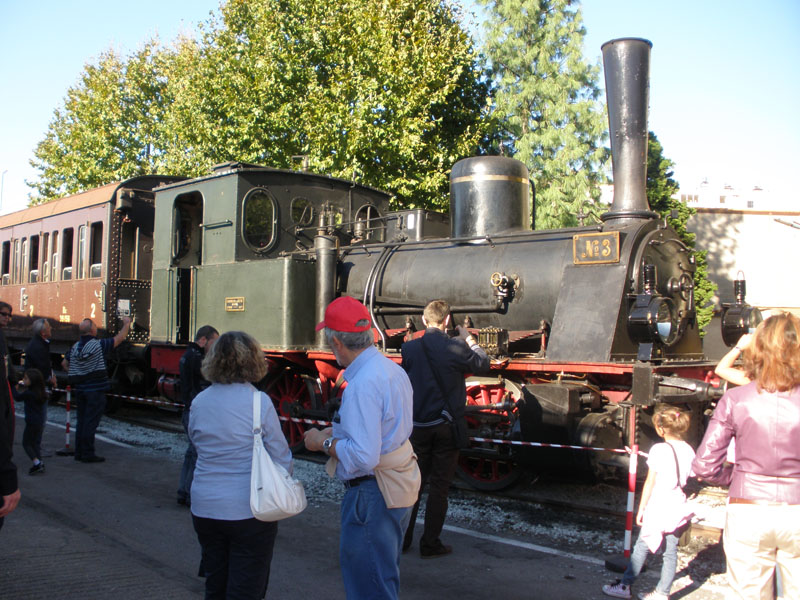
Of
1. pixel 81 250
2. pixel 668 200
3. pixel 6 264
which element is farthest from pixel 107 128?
pixel 668 200

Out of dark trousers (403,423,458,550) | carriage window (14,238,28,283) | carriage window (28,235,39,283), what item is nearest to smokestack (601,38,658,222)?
dark trousers (403,423,458,550)

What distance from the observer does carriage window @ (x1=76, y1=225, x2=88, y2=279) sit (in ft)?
38.4

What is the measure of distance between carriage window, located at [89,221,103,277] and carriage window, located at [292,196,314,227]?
4.20 m

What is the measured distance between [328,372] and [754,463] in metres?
5.46

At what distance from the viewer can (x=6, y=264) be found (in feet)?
49.2

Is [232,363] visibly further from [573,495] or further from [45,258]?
[45,258]

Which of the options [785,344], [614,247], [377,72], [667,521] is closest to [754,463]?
[785,344]

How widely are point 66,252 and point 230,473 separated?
10.9 meters

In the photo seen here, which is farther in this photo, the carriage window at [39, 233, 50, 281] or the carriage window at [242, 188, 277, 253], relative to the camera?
the carriage window at [39, 233, 50, 281]

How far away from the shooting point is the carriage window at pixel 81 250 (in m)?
11.7

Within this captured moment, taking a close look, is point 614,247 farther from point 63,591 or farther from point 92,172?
point 92,172

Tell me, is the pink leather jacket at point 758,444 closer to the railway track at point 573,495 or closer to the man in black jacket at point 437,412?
the man in black jacket at point 437,412

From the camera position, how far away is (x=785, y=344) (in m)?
2.80

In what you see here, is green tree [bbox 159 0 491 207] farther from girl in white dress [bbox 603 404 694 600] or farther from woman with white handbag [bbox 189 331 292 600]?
woman with white handbag [bbox 189 331 292 600]
